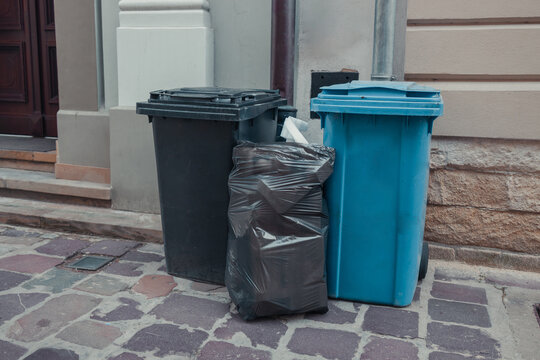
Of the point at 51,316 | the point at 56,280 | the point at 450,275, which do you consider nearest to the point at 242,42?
the point at 56,280

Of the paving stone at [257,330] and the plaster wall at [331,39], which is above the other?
the plaster wall at [331,39]

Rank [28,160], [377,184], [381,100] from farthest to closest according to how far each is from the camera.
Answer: [28,160] < [377,184] < [381,100]

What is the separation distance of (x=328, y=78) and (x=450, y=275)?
157 cm

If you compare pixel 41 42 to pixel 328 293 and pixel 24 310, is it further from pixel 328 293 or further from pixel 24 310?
pixel 328 293

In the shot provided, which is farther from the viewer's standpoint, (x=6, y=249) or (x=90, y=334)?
(x=6, y=249)

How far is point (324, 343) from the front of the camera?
274 cm

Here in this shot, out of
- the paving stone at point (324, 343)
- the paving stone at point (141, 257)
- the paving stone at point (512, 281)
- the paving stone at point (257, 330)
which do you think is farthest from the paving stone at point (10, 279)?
the paving stone at point (512, 281)

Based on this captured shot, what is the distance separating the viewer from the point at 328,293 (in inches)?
128

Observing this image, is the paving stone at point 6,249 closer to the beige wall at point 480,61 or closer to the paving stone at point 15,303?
the paving stone at point 15,303

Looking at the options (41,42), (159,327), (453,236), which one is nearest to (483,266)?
(453,236)

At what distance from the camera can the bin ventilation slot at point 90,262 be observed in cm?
365

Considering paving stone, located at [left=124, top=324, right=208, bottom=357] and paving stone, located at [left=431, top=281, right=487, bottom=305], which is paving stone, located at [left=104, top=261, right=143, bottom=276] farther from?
paving stone, located at [left=431, top=281, right=487, bottom=305]

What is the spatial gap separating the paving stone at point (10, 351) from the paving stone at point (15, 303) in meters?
0.26

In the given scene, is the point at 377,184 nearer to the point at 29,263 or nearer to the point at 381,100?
the point at 381,100
